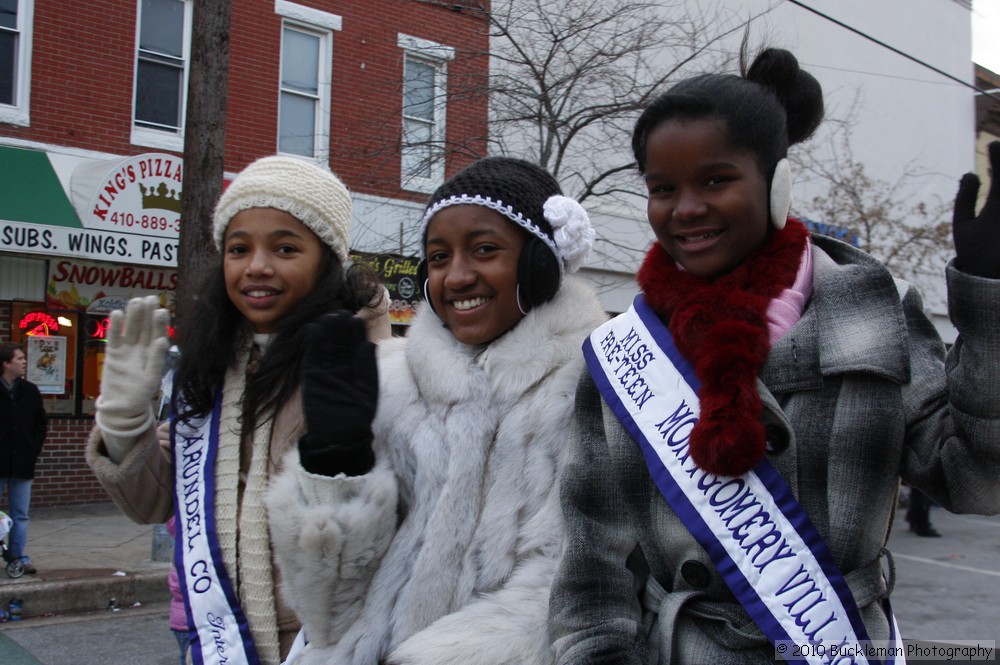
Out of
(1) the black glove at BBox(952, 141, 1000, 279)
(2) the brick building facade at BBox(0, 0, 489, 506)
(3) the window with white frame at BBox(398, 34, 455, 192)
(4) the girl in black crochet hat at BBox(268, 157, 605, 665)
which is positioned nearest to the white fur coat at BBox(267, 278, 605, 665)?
(4) the girl in black crochet hat at BBox(268, 157, 605, 665)

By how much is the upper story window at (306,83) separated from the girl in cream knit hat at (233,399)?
918 cm

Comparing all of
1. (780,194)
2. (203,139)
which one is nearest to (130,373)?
(780,194)

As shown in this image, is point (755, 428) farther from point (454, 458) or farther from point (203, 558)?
point (203, 558)

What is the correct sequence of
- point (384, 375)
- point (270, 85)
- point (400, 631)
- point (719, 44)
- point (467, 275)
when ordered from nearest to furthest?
point (400, 631)
point (467, 275)
point (384, 375)
point (270, 85)
point (719, 44)

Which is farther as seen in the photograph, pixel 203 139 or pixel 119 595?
pixel 119 595

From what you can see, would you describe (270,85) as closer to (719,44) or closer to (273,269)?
(719,44)

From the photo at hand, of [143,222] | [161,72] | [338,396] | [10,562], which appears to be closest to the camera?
[338,396]

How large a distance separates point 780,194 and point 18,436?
7.87 m

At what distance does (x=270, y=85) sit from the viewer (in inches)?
434

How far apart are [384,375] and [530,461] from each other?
51cm

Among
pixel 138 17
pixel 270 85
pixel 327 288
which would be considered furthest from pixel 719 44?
pixel 327 288

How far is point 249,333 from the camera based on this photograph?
95.5 inches

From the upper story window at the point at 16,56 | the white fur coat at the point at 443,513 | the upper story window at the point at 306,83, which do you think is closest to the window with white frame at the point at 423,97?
the upper story window at the point at 306,83

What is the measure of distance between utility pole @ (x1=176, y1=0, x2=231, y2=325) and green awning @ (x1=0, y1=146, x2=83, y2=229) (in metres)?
3.56
